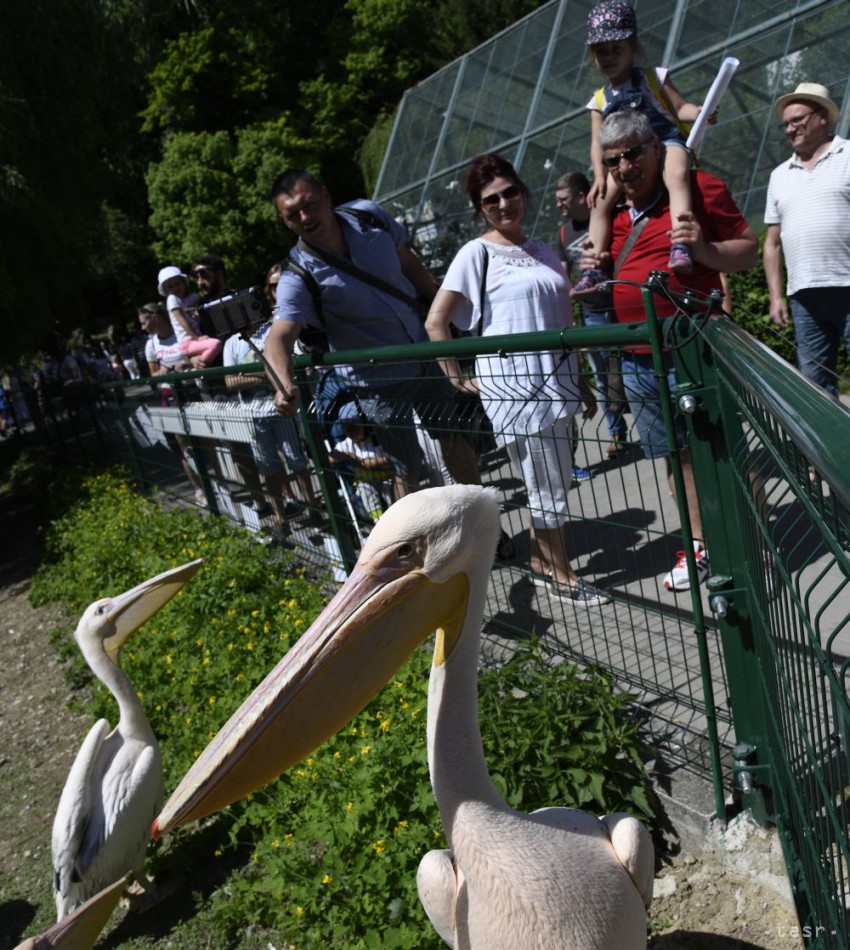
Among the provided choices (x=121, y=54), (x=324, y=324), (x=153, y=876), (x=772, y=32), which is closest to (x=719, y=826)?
(x=153, y=876)

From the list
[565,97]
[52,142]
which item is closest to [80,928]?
[52,142]

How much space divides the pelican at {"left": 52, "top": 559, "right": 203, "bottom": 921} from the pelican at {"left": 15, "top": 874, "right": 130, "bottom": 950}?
38cm

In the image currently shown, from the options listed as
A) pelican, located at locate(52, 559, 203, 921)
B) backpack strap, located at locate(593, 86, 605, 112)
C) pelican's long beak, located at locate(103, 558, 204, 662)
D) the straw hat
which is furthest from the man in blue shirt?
the straw hat

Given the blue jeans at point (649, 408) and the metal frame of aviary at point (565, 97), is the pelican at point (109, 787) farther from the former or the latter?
the metal frame of aviary at point (565, 97)

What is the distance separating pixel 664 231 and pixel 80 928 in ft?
10.4

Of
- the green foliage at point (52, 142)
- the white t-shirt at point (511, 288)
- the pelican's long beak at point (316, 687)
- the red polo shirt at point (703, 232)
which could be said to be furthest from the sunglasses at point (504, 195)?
the green foliage at point (52, 142)

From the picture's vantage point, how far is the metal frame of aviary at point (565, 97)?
831 cm

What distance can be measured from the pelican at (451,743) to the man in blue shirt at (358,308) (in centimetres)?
166

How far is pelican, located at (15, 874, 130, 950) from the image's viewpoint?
2514mm

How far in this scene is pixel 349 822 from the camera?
2594mm

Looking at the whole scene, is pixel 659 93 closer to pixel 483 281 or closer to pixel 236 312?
pixel 483 281

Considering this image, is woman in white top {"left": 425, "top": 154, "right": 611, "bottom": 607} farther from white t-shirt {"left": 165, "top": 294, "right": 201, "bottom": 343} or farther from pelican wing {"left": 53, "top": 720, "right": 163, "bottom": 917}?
white t-shirt {"left": 165, "top": 294, "right": 201, "bottom": 343}

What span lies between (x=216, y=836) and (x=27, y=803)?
54.6 inches

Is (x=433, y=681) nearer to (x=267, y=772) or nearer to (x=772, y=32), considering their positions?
(x=267, y=772)
